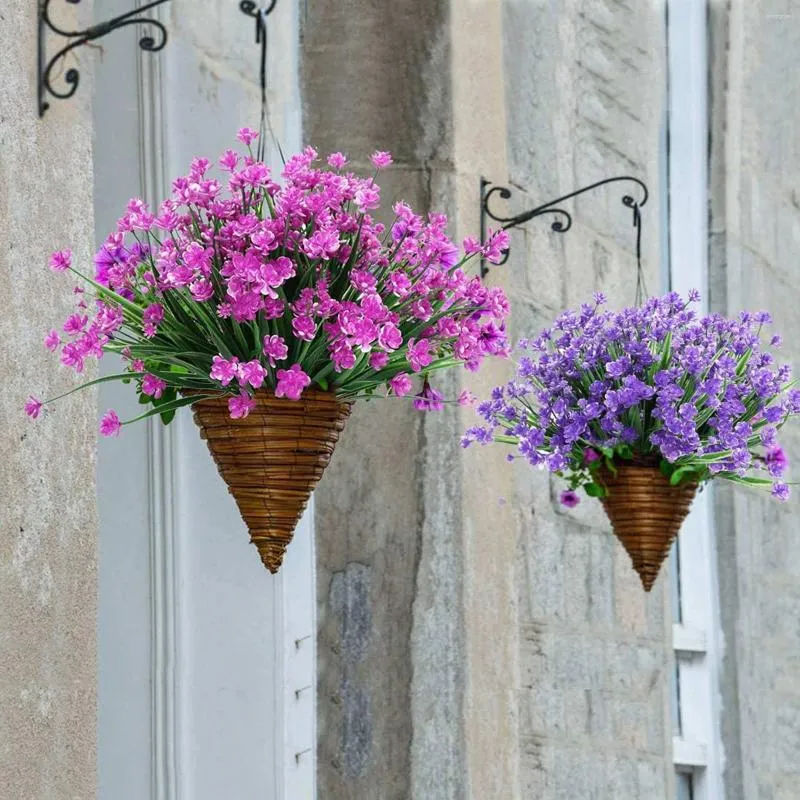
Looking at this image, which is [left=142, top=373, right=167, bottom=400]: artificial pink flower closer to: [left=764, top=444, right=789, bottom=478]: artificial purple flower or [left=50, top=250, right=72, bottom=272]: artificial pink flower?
[left=50, top=250, right=72, bottom=272]: artificial pink flower

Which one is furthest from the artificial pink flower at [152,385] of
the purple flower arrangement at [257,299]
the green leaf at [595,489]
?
the green leaf at [595,489]

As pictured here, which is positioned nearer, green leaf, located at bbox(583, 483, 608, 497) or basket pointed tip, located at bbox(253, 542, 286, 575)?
basket pointed tip, located at bbox(253, 542, 286, 575)

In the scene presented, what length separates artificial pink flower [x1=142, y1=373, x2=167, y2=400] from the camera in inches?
96.7

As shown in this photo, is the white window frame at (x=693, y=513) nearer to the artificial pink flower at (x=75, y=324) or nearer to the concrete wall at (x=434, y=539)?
the concrete wall at (x=434, y=539)

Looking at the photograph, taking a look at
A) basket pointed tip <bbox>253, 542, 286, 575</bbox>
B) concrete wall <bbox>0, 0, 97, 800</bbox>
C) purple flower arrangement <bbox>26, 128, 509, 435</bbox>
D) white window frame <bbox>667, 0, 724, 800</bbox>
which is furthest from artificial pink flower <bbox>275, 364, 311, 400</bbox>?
white window frame <bbox>667, 0, 724, 800</bbox>

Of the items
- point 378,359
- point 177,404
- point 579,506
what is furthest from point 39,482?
point 579,506

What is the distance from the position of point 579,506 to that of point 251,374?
261 centimetres

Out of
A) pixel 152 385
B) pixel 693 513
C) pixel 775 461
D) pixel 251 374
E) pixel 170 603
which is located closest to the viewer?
pixel 251 374

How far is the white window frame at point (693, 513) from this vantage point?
19.1ft

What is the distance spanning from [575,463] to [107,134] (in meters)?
1.11

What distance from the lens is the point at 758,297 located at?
6.25 m

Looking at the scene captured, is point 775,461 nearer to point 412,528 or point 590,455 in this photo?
point 590,455

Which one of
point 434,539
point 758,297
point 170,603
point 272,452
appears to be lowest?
point 170,603

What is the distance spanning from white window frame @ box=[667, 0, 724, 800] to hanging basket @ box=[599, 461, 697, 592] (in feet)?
7.76
